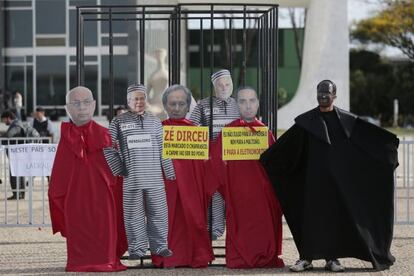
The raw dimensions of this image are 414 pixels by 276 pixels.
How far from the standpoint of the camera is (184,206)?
24.4 ft

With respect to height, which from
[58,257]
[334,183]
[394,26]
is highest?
[394,26]

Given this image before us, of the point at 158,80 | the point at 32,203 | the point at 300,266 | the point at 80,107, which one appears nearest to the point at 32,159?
the point at 32,203

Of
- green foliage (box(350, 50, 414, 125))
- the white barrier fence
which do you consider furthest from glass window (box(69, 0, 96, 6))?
green foliage (box(350, 50, 414, 125))

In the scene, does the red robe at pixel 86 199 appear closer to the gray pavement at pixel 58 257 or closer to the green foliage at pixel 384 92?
the gray pavement at pixel 58 257

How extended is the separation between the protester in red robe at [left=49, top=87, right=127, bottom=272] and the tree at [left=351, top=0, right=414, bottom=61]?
41.4m

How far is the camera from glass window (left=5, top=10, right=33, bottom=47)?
2994cm

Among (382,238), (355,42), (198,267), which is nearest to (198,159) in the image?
(198,267)

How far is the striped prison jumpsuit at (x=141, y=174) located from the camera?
24.2ft

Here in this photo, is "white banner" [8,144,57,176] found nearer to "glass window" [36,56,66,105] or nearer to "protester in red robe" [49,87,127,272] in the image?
"protester in red robe" [49,87,127,272]

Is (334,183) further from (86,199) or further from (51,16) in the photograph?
(51,16)

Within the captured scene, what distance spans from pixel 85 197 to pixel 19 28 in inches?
928

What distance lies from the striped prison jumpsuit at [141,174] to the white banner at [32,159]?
334cm

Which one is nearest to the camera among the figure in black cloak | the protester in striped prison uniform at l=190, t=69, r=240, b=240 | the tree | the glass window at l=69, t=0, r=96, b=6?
the figure in black cloak

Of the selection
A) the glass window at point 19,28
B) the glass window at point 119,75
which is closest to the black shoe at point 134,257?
the glass window at point 119,75
